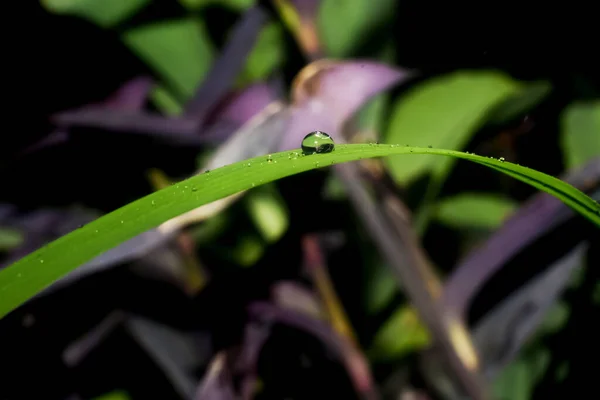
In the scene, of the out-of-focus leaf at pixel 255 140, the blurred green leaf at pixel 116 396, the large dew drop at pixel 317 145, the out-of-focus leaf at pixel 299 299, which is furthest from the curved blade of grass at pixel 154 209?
the blurred green leaf at pixel 116 396

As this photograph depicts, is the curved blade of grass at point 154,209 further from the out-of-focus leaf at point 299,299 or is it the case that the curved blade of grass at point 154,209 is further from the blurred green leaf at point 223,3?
the blurred green leaf at point 223,3

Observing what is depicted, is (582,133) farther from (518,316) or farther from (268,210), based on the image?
(268,210)

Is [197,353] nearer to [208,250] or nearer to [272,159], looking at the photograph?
[208,250]

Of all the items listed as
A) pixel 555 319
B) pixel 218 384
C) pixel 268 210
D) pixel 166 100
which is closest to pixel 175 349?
pixel 218 384

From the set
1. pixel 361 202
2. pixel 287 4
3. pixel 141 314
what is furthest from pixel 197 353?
pixel 287 4

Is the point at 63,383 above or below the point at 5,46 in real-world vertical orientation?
below

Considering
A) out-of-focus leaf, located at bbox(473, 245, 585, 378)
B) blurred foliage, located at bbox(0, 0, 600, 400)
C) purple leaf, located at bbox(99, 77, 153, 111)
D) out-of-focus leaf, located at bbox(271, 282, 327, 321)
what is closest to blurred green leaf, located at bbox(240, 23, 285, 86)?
blurred foliage, located at bbox(0, 0, 600, 400)
